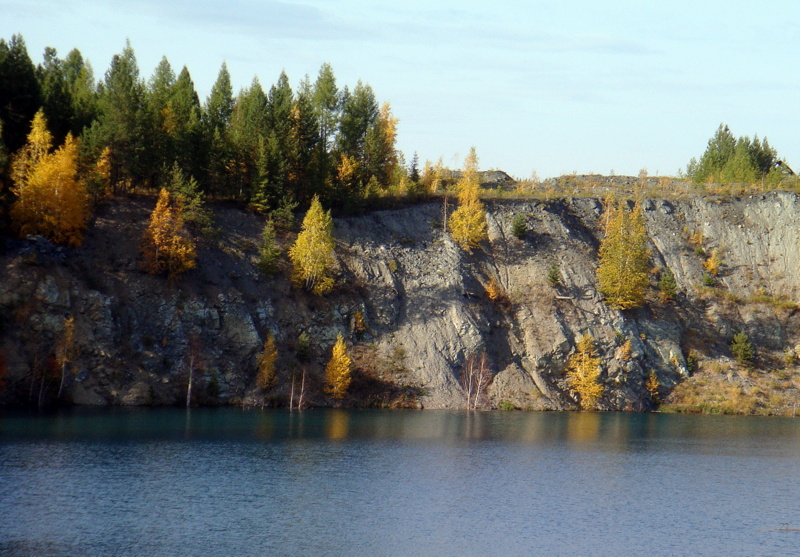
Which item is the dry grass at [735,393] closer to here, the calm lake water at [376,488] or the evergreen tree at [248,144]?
the calm lake water at [376,488]

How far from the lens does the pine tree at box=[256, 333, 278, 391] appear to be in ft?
246

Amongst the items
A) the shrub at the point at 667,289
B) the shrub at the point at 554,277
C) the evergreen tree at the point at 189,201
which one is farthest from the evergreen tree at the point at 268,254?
the shrub at the point at 667,289

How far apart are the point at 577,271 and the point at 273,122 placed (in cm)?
3960

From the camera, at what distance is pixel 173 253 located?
77250 mm

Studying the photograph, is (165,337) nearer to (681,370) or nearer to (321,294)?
(321,294)

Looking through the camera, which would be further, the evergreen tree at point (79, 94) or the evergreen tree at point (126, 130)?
the evergreen tree at point (79, 94)

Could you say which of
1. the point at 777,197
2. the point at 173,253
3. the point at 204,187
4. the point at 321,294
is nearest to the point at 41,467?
the point at 173,253

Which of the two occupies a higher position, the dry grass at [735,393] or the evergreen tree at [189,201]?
the evergreen tree at [189,201]

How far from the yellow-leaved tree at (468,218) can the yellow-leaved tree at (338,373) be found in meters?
25.7

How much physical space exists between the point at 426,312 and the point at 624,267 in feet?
78.6

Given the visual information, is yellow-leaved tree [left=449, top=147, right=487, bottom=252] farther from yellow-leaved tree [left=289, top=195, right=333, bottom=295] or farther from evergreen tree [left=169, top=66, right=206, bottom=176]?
evergreen tree [left=169, top=66, right=206, bottom=176]

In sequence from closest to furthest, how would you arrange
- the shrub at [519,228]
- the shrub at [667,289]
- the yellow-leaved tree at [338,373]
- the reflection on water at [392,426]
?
the reflection on water at [392,426] → the yellow-leaved tree at [338,373] → the shrub at [667,289] → the shrub at [519,228]

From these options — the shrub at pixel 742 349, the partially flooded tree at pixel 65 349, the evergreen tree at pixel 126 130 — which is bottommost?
the partially flooded tree at pixel 65 349

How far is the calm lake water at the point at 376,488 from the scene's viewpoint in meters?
36.9
